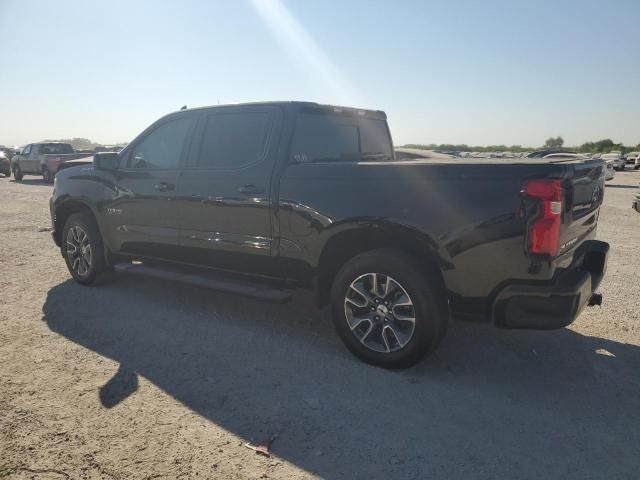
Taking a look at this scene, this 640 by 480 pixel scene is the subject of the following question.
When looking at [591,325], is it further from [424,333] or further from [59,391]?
[59,391]

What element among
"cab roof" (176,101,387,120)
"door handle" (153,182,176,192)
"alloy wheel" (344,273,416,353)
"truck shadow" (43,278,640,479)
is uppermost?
"cab roof" (176,101,387,120)

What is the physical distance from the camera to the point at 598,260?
381 cm

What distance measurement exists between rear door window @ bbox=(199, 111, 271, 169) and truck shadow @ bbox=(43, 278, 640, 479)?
1493 millimetres

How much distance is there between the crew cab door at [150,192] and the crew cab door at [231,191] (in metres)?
0.19

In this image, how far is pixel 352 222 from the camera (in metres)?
3.66

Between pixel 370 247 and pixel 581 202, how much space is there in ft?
4.95

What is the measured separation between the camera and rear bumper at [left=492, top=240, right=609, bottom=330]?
3.08m

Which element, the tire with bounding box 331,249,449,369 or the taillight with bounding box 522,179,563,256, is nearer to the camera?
the taillight with bounding box 522,179,563,256

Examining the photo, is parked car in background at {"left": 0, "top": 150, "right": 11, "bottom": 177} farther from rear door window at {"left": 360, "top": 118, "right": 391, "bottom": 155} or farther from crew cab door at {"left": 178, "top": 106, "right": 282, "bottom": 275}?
rear door window at {"left": 360, "top": 118, "right": 391, "bottom": 155}

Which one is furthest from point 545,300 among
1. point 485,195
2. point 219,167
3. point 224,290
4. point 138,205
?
point 138,205

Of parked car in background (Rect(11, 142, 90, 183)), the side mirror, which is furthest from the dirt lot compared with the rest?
parked car in background (Rect(11, 142, 90, 183))

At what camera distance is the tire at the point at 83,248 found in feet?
18.4

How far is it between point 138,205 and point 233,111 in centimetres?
148

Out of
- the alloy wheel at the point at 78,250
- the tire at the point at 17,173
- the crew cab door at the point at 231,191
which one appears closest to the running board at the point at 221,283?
the crew cab door at the point at 231,191
